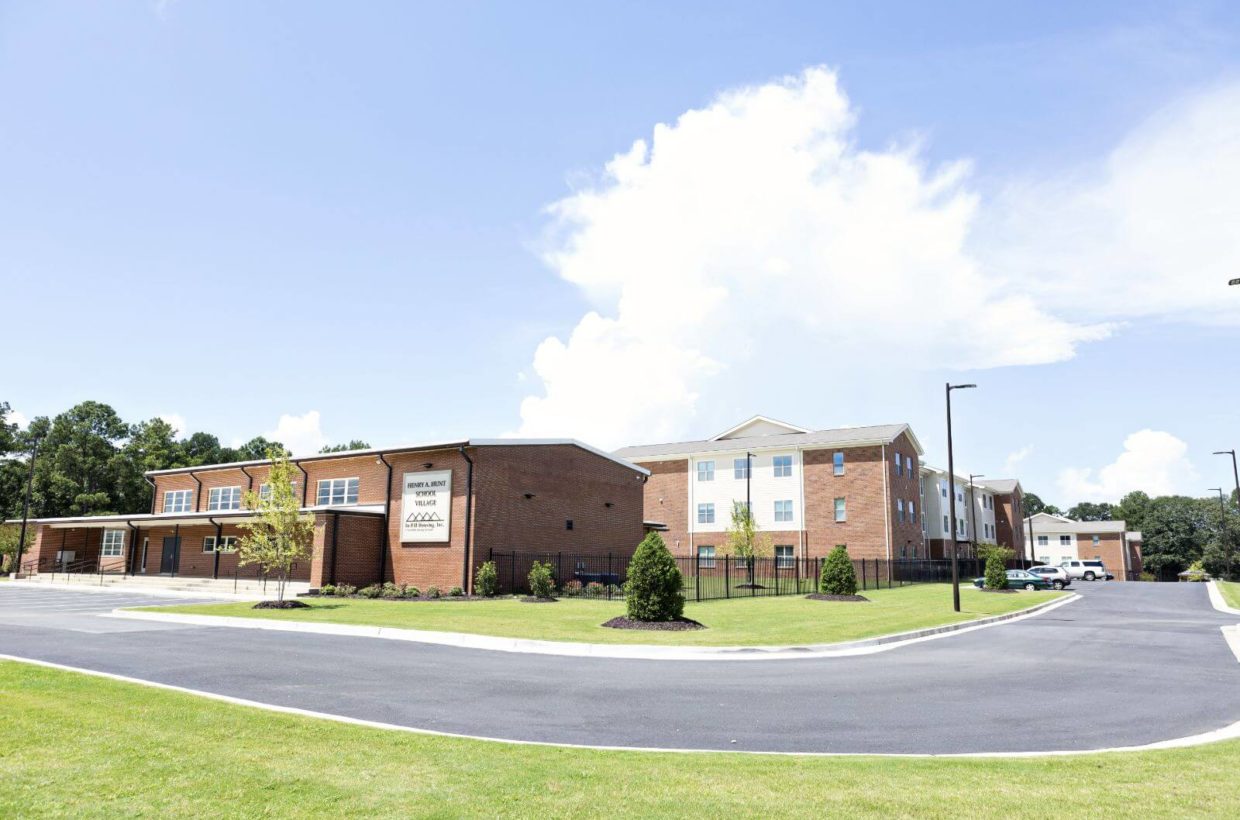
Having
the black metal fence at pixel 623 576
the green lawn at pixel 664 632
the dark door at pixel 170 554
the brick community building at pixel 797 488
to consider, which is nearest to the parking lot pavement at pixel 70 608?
the green lawn at pixel 664 632

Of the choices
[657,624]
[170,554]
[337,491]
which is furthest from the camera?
[170,554]

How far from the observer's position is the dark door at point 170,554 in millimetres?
44281

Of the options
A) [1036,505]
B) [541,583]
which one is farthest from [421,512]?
[1036,505]

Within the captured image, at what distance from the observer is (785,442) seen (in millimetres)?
55969

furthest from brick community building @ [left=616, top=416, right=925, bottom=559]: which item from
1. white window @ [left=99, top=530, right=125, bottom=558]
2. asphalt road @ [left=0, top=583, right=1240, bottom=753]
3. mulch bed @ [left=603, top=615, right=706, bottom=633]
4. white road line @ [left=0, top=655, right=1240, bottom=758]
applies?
white road line @ [left=0, top=655, right=1240, bottom=758]

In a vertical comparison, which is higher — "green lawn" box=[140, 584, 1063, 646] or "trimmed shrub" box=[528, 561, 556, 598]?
A: "trimmed shrub" box=[528, 561, 556, 598]

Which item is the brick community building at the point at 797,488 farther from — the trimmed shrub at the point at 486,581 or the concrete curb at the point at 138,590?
the concrete curb at the point at 138,590

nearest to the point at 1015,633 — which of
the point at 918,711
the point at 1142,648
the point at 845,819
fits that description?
the point at 1142,648

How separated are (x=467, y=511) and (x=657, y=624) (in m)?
14.1

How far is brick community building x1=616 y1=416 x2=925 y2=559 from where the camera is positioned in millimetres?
52062

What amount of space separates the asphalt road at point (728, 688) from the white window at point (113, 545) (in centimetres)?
3247

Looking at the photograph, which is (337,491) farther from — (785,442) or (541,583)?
(785,442)

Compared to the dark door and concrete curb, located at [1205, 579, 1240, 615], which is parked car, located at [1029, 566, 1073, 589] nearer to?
concrete curb, located at [1205, 579, 1240, 615]

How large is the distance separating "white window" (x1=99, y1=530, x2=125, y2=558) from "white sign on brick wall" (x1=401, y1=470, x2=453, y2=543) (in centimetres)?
2470
